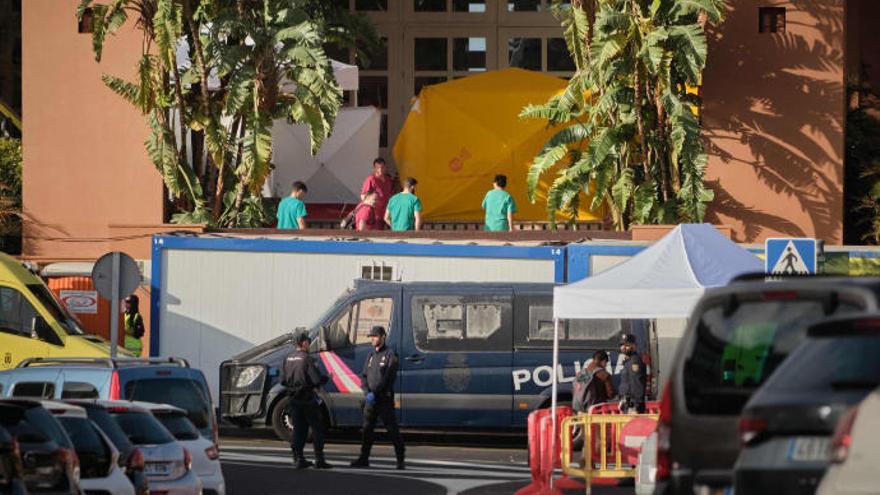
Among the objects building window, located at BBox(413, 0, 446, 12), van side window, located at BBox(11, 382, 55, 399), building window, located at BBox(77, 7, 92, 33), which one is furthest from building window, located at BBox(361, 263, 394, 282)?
building window, located at BBox(413, 0, 446, 12)

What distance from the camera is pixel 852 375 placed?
11109 mm

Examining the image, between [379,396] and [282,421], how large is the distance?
2.82 m

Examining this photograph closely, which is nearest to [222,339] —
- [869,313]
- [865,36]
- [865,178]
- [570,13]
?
[570,13]

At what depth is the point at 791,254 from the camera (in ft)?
71.0

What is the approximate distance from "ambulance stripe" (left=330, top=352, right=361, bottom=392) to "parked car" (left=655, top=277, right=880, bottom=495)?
1517cm

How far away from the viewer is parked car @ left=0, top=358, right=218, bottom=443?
808 inches

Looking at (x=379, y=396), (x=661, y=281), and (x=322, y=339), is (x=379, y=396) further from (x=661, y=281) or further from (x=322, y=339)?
(x=661, y=281)

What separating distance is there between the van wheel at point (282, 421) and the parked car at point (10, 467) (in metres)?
14.1

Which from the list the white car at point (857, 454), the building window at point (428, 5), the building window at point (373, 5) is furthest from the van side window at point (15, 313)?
the white car at point (857, 454)

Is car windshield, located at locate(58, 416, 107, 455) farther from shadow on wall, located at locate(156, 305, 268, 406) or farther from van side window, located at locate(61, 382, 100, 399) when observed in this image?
shadow on wall, located at locate(156, 305, 268, 406)

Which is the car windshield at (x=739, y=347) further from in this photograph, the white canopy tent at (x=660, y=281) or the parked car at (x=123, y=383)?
the parked car at (x=123, y=383)

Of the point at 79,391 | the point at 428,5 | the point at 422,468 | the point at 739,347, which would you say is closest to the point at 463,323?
the point at 422,468

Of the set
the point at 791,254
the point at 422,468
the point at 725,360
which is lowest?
the point at 422,468

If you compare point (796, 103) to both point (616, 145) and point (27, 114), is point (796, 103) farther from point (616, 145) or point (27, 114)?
point (27, 114)
